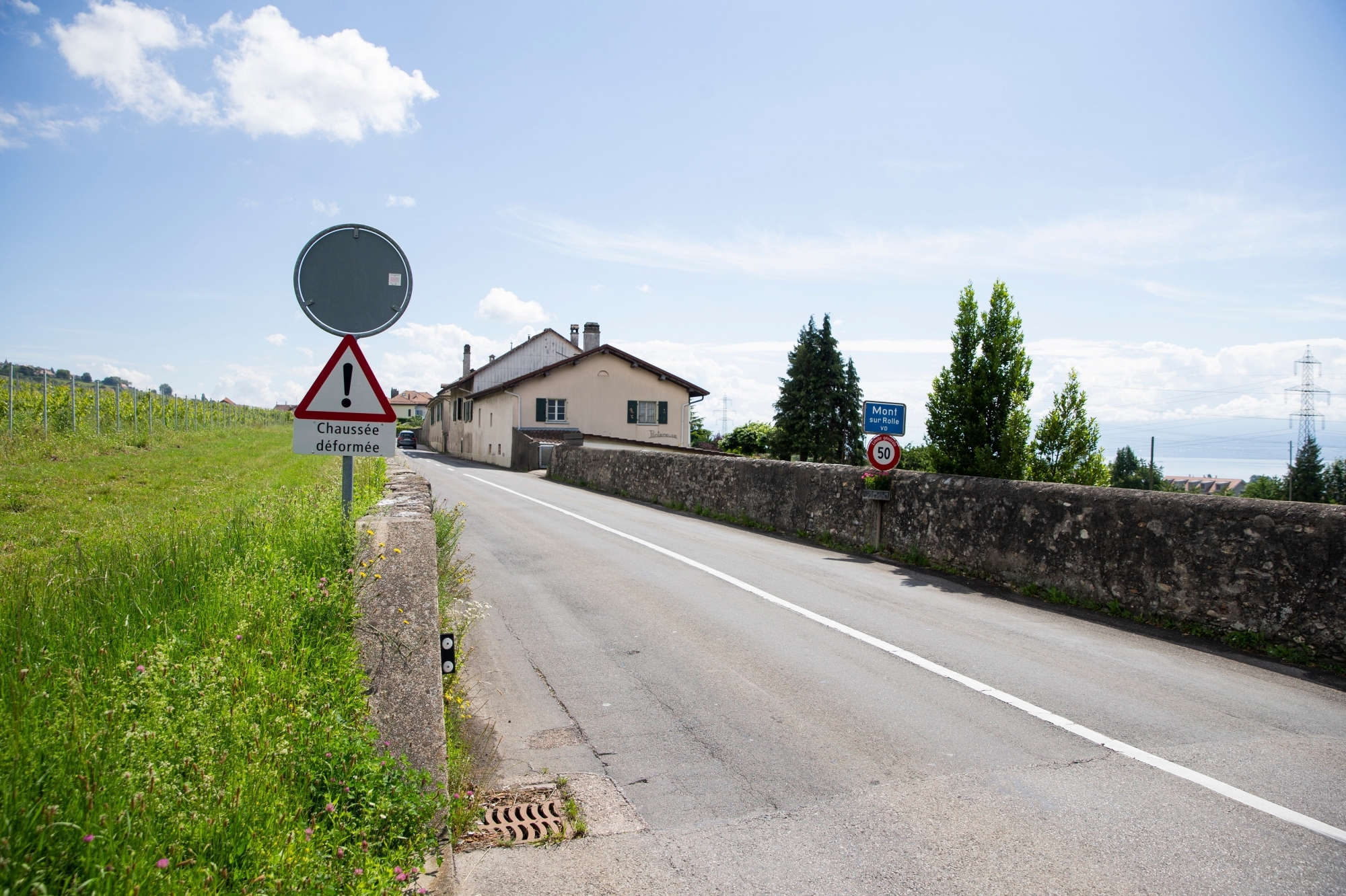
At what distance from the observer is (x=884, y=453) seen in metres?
11.3

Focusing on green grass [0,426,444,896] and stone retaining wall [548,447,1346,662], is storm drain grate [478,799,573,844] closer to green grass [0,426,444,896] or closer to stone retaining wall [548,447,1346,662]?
green grass [0,426,444,896]

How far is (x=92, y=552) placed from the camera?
5281 mm

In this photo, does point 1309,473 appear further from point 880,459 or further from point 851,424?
point 880,459

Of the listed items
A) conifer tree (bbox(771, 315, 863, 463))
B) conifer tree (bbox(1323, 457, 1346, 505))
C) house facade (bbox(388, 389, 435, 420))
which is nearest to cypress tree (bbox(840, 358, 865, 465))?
conifer tree (bbox(771, 315, 863, 463))

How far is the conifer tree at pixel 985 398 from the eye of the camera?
1110 centimetres

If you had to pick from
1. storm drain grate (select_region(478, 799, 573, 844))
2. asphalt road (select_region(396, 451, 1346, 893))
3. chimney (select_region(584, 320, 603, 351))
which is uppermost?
chimney (select_region(584, 320, 603, 351))

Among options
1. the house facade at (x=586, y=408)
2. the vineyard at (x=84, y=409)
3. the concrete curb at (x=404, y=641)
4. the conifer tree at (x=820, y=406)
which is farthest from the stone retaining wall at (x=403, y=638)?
the conifer tree at (x=820, y=406)

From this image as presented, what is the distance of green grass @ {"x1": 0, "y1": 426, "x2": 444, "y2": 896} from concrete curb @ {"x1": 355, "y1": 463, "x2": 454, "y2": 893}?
9 centimetres

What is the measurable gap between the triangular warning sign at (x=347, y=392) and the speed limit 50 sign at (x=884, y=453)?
26.5 ft

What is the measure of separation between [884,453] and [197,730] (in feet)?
32.7

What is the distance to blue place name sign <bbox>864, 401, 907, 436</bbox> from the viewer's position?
1162 centimetres

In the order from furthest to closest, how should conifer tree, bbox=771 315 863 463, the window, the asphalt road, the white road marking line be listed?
conifer tree, bbox=771 315 863 463, the window, the white road marking line, the asphalt road

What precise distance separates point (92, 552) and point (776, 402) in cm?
4547

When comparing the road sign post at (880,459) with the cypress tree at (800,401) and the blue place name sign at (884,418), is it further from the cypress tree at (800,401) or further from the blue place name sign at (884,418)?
the cypress tree at (800,401)
